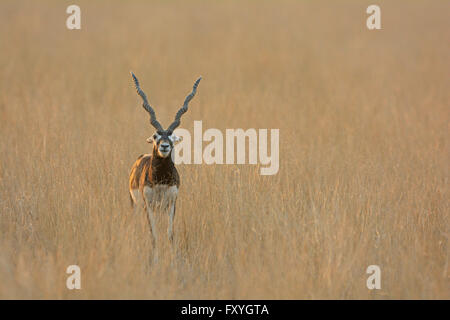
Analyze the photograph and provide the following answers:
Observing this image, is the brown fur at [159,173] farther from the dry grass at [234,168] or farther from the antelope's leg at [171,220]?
the dry grass at [234,168]

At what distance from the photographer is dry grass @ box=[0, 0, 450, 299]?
17.1ft

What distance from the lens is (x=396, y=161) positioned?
8.08 meters

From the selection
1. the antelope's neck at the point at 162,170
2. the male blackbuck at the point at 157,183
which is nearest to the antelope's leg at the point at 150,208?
the male blackbuck at the point at 157,183

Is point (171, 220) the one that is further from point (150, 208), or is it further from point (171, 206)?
point (150, 208)

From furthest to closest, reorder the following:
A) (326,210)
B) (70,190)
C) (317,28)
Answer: (317,28), (70,190), (326,210)

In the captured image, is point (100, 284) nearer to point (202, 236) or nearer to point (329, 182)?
point (202, 236)

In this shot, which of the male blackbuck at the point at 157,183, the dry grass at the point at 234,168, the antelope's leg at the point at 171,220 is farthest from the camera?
the antelope's leg at the point at 171,220

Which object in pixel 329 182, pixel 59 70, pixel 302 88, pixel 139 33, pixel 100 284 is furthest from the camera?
pixel 139 33

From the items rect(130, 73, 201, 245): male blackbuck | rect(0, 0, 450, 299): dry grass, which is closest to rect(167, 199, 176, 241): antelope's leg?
rect(130, 73, 201, 245): male blackbuck

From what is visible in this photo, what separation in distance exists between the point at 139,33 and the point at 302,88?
19.9ft

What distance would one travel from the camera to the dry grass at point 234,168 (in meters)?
5.21

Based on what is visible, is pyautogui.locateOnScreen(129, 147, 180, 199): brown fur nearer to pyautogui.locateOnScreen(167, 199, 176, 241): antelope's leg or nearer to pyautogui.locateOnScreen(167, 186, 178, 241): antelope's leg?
pyautogui.locateOnScreen(167, 186, 178, 241): antelope's leg

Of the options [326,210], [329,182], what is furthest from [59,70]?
[326,210]
